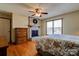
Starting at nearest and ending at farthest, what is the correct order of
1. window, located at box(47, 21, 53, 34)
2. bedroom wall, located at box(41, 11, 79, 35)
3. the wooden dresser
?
bedroom wall, located at box(41, 11, 79, 35) < window, located at box(47, 21, 53, 34) < the wooden dresser

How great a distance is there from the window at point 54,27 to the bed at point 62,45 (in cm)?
8

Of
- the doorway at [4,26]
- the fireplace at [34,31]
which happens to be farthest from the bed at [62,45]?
the doorway at [4,26]

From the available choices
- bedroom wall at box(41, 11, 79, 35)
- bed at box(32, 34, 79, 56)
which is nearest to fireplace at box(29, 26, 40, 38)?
bed at box(32, 34, 79, 56)

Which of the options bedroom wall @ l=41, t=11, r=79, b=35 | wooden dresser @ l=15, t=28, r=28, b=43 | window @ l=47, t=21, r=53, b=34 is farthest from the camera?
wooden dresser @ l=15, t=28, r=28, b=43

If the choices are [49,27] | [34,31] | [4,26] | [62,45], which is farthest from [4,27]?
[62,45]

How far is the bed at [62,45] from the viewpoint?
144 centimetres

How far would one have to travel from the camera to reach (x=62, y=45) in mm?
1560

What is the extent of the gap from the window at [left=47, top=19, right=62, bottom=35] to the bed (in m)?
0.08

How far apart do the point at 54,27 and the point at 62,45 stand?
0.34 meters

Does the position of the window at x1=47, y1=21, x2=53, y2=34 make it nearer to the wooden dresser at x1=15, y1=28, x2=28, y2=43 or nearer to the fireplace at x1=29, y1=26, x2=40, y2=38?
the fireplace at x1=29, y1=26, x2=40, y2=38

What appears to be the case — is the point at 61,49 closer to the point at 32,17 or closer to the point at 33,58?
the point at 33,58

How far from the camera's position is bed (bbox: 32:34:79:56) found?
1.44m

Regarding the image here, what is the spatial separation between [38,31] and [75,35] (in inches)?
24.6

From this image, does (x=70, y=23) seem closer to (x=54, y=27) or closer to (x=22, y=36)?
(x=54, y=27)
